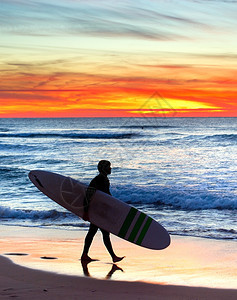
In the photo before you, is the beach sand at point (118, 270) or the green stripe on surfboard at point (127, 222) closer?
the beach sand at point (118, 270)

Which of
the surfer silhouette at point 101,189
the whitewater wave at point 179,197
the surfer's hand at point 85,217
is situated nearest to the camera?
the surfer silhouette at point 101,189

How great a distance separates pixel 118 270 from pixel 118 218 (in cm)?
126

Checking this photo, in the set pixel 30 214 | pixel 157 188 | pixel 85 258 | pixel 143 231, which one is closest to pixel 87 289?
pixel 85 258

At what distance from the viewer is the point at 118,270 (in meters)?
5.78

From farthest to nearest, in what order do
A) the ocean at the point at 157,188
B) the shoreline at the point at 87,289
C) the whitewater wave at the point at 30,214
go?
the whitewater wave at the point at 30,214
the ocean at the point at 157,188
the shoreline at the point at 87,289

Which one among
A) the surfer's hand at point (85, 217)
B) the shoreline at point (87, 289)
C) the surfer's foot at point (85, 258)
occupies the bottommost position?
the surfer's foot at point (85, 258)

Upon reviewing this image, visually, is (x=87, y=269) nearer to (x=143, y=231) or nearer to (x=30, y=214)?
(x=143, y=231)

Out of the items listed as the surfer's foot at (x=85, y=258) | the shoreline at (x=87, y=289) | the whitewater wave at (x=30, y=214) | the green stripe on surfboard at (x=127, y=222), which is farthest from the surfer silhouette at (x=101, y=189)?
the whitewater wave at (x=30, y=214)

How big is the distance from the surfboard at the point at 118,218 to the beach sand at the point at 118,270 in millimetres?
262

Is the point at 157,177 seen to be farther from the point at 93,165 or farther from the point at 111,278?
the point at 111,278

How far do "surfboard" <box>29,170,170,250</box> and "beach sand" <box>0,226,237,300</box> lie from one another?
0.86ft

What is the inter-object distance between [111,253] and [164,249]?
1.25 meters

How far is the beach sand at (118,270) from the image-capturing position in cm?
476

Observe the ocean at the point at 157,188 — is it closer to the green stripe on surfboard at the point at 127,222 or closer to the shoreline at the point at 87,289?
the green stripe on surfboard at the point at 127,222
